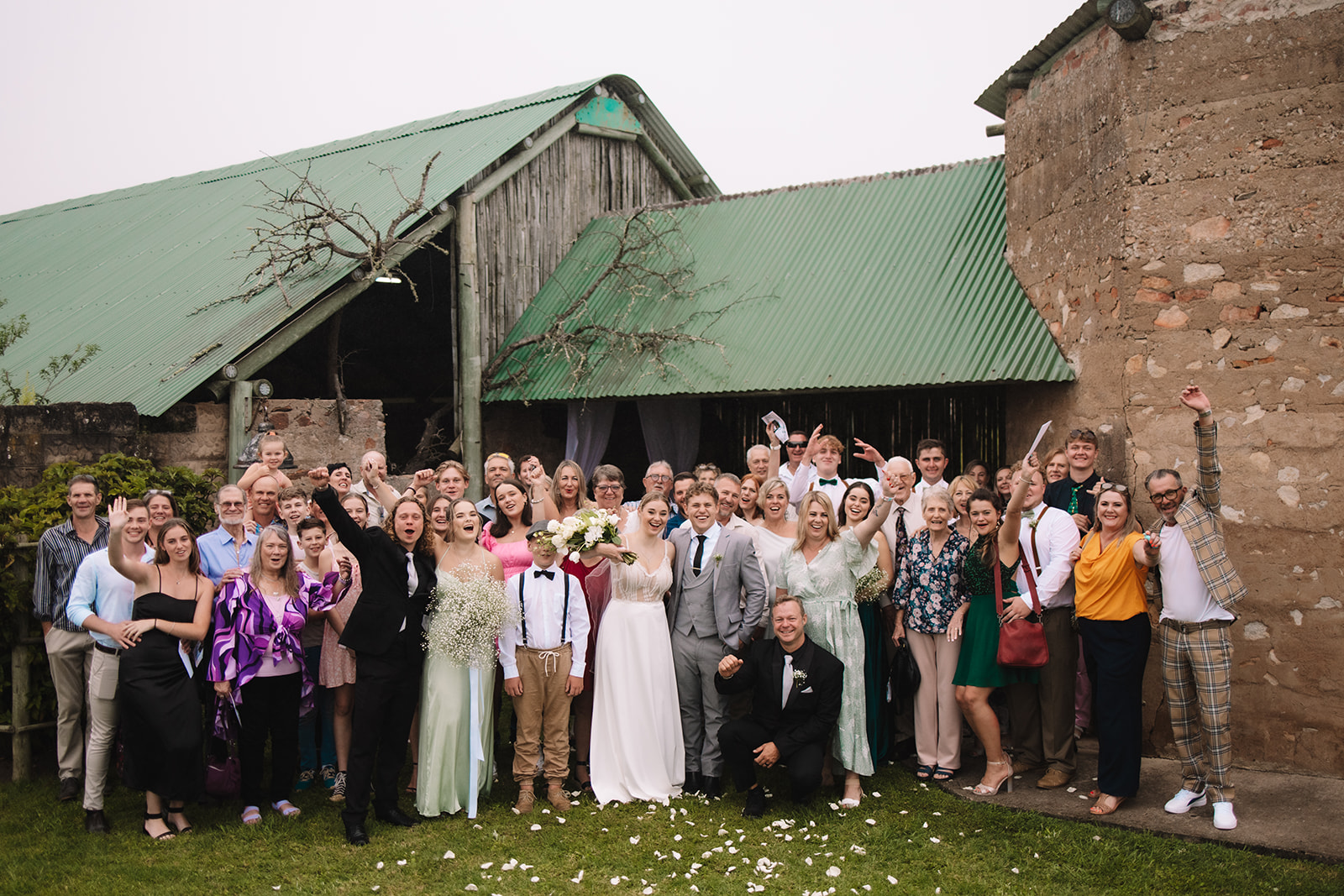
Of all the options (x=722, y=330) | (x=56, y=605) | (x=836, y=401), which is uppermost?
(x=722, y=330)

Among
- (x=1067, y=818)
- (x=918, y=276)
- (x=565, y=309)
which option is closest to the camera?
(x=1067, y=818)

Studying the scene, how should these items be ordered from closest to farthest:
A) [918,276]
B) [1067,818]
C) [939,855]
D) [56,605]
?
1. [939,855]
2. [1067,818]
3. [56,605]
4. [918,276]

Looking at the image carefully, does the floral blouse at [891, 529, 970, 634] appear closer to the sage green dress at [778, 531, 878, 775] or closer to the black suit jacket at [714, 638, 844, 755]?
the sage green dress at [778, 531, 878, 775]

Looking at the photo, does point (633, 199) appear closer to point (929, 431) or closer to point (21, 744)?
point (929, 431)

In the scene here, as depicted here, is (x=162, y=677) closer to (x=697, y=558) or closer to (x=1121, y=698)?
(x=697, y=558)

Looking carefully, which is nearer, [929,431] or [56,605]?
[56,605]

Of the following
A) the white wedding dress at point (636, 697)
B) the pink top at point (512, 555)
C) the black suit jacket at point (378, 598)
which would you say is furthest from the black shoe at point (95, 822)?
the white wedding dress at point (636, 697)

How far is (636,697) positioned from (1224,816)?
3.49 m

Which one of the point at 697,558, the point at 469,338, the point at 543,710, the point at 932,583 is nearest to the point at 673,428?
the point at 469,338

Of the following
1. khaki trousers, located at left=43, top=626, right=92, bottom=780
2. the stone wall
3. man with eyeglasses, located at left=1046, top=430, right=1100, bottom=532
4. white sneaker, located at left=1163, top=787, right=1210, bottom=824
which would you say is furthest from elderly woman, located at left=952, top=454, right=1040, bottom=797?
khaki trousers, located at left=43, top=626, right=92, bottom=780

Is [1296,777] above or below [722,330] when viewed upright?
below

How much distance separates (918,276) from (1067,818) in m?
6.19

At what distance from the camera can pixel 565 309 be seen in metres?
12.9

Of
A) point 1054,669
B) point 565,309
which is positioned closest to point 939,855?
point 1054,669
